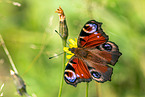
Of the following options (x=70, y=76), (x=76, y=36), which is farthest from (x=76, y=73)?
(x=76, y=36)

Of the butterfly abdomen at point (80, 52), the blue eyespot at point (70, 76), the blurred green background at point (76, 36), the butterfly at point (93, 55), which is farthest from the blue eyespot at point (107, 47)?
the blurred green background at point (76, 36)

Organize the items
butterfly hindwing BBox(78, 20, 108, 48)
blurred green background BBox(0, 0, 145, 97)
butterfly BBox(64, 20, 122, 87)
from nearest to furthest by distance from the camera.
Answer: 1. butterfly BBox(64, 20, 122, 87)
2. butterfly hindwing BBox(78, 20, 108, 48)
3. blurred green background BBox(0, 0, 145, 97)

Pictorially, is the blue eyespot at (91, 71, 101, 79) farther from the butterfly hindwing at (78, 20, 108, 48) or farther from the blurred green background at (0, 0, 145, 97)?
the blurred green background at (0, 0, 145, 97)

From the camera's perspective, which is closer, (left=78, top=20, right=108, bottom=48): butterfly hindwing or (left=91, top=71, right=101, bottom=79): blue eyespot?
(left=91, top=71, right=101, bottom=79): blue eyespot

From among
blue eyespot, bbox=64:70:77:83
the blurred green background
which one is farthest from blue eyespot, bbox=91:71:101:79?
the blurred green background

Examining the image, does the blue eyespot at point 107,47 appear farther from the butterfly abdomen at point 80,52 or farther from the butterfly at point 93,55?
the butterfly abdomen at point 80,52

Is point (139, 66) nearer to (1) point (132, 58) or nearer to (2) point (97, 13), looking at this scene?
(1) point (132, 58)
